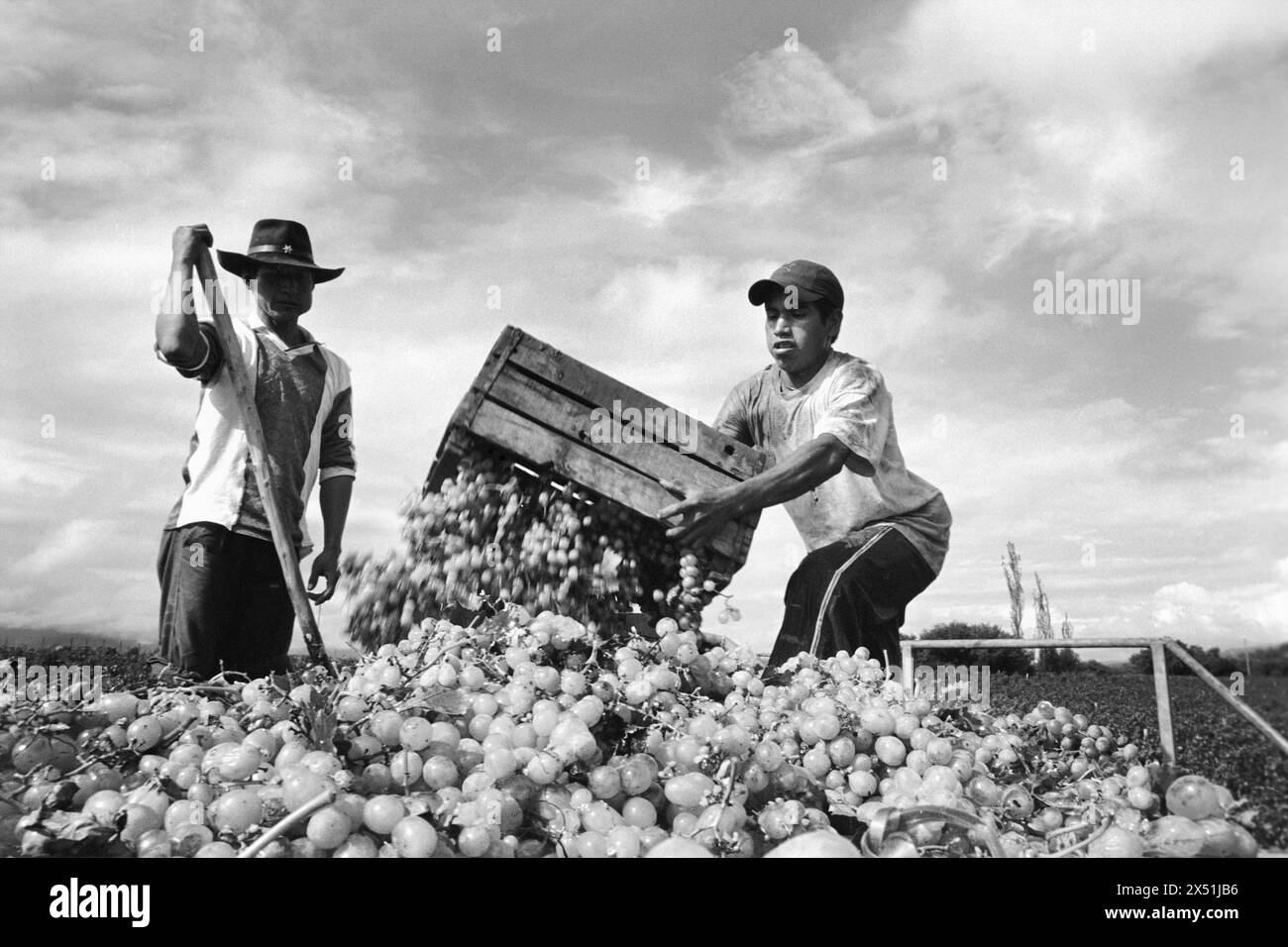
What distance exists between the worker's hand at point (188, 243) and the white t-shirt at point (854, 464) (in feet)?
6.42

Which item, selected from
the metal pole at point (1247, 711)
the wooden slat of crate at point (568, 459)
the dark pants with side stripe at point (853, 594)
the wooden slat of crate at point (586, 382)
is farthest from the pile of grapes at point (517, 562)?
the metal pole at point (1247, 711)

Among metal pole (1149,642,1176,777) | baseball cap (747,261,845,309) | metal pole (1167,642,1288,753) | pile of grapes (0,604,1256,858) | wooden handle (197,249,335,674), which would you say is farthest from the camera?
baseball cap (747,261,845,309)

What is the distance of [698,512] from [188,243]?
5.60ft

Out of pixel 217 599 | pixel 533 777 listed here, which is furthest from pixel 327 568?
pixel 533 777

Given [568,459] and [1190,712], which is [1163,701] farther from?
[568,459]

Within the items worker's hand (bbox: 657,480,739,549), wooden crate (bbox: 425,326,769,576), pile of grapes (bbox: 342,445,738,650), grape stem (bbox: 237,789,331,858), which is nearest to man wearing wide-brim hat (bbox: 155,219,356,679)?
pile of grapes (bbox: 342,445,738,650)

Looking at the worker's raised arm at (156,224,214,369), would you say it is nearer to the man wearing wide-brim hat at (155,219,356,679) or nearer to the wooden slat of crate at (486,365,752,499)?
the man wearing wide-brim hat at (155,219,356,679)

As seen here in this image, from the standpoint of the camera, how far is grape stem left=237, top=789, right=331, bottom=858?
892 millimetres

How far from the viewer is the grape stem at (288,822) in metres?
0.89

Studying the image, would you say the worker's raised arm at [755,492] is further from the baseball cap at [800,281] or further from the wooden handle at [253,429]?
the wooden handle at [253,429]

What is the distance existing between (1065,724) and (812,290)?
1.84 meters
